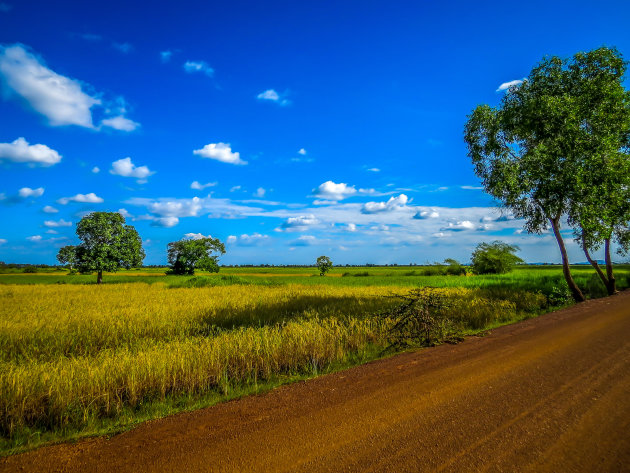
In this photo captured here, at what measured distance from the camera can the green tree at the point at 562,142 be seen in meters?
17.0

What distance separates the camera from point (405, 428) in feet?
14.8

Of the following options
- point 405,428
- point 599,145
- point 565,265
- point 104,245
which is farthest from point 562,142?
point 104,245

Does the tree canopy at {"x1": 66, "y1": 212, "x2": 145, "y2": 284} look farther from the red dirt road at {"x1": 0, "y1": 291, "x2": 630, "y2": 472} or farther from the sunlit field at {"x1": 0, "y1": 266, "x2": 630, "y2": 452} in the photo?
the red dirt road at {"x1": 0, "y1": 291, "x2": 630, "y2": 472}

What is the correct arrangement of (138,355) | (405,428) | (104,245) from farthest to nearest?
(104,245) → (138,355) → (405,428)

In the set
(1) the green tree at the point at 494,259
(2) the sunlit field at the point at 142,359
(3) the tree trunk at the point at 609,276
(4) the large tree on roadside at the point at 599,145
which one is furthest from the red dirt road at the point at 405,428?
(1) the green tree at the point at 494,259

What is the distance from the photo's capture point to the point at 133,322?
13.7 meters

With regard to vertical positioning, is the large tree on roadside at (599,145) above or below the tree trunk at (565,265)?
above

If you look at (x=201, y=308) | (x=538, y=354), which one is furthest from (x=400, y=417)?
(x=201, y=308)

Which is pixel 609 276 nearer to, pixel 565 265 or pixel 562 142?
pixel 565 265

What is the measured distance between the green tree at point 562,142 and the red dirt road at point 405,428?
43.3ft

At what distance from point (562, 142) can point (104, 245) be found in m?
59.1

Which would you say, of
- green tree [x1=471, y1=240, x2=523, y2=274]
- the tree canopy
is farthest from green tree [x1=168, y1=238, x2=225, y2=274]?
green tree [x1=471, y1=240, x2=523, y2=274]

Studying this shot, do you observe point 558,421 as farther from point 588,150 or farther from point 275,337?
point 588,150

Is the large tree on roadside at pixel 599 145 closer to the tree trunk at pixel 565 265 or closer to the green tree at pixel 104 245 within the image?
the tree trunk at pixel 565 265
